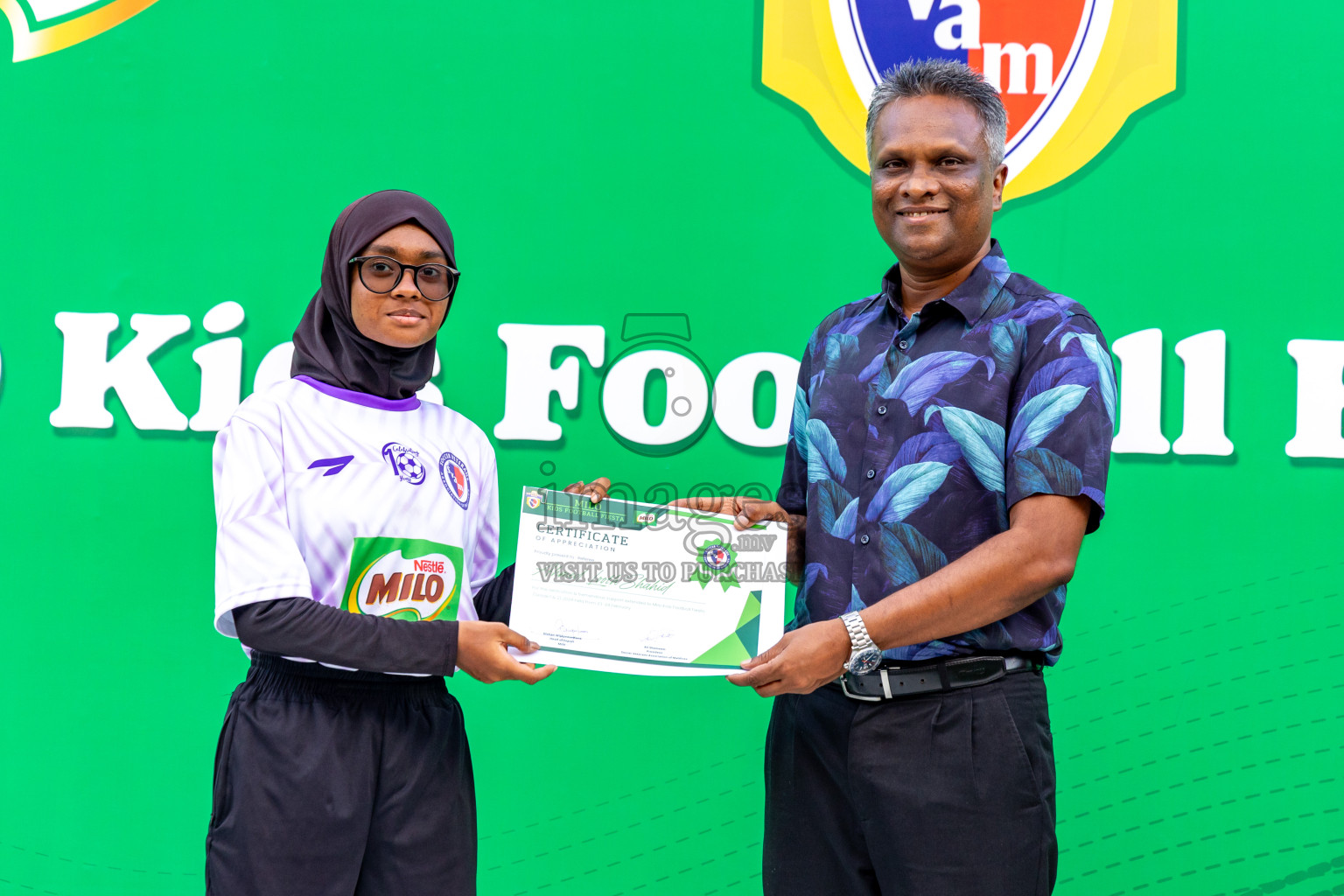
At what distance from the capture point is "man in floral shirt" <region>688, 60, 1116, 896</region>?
62.2 inches

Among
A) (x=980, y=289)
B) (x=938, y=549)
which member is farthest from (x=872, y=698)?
(x=980, y=289)

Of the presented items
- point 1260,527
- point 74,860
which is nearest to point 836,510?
point 1260,527

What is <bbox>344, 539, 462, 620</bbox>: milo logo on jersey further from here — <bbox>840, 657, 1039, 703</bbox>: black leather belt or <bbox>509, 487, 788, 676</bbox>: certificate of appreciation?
<bbox>840, 657, 1039, 703</bbox>: black leather belt

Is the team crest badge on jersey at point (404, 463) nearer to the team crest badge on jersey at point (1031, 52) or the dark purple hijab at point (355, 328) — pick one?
the dark purple hijab at point (355, 328)

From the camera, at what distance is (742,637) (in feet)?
5.57

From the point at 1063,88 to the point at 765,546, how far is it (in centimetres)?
171

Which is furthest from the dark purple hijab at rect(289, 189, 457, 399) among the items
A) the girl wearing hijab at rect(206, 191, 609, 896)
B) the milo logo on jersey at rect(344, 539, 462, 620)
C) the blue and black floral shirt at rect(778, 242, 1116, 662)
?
the blue and black floral shirt at rect(778, 242, 1116, 662)

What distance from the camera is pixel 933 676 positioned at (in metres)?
1.63

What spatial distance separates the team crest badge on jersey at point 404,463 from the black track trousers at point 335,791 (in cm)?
35

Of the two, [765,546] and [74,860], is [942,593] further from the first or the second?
[74,860]

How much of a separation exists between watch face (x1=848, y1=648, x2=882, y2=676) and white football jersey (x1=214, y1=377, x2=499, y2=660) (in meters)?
0.71

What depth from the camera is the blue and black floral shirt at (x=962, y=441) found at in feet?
5.24

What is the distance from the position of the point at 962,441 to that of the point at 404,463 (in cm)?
97

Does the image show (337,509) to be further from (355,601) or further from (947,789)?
(947,789)
